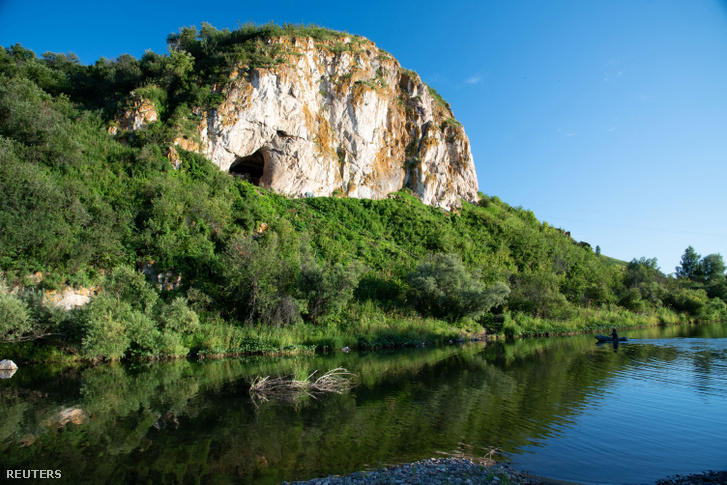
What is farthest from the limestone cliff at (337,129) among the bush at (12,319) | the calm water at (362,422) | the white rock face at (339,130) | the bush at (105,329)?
the calm water at (362,422)

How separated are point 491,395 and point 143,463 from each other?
11594mm

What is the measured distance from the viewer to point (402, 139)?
58.5 meters

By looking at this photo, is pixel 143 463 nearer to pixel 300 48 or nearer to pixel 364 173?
pixel 364 173

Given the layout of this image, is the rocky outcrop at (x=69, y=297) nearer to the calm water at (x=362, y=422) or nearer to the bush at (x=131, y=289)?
the bush at (x=131, y=289)

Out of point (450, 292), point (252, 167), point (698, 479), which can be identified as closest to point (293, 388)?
point (698, 479)

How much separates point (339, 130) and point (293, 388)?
134ft

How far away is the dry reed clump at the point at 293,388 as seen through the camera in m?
14.3

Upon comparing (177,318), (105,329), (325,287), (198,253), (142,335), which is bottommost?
(142,335)

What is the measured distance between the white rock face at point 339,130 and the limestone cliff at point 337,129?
4.8 inches

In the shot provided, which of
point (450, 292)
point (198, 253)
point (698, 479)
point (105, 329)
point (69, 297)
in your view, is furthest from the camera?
point (450, 292)

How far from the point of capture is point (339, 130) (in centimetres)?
5050

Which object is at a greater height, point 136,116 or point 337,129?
point 337,129

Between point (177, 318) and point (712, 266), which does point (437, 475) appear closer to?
point (177, 318)

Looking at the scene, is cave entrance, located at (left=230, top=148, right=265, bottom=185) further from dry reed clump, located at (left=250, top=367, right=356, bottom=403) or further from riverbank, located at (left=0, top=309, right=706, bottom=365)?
dry reed clump, located at (left=250, top=367, right=356, bottom=403)
